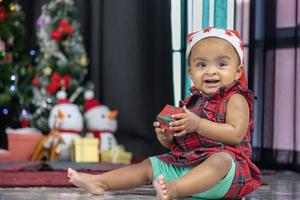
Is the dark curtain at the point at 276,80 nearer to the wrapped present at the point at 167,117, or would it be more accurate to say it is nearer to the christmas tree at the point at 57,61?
the christmas tree at the point at 57,61

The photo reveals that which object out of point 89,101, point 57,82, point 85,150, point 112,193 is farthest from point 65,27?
point 112,193

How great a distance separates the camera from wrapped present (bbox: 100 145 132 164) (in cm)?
412

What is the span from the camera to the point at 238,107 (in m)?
1.96

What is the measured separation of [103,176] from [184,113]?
1.10 ft

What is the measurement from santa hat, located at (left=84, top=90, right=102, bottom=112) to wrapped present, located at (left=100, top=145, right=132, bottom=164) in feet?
1.16

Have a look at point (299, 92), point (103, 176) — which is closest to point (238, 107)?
point (103, 176)

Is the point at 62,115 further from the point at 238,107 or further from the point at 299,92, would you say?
the point at 238,107

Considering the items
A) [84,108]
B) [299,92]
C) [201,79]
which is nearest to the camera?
[201,79]

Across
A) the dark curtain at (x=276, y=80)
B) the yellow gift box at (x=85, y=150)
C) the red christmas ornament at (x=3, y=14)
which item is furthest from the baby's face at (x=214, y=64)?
the red christmas ornament at (x=3, y=14)

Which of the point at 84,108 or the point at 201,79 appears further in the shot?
the point at 84,108

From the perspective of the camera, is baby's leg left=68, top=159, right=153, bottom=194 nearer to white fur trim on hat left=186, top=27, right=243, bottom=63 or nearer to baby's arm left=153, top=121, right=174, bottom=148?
baby's arm left=153, top=121, right=174, bottom=148

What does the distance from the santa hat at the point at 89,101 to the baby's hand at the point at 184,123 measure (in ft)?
8.37

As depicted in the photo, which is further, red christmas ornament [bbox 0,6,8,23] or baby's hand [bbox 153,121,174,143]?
red christmas ornament [bbox 0,6,8,23]

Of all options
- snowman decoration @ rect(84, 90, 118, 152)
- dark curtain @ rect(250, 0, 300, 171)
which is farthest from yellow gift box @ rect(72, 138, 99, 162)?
dark curtain @ rect(250, 0, 300, 171)
